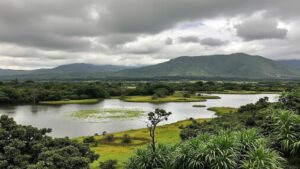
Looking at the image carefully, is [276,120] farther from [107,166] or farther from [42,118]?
[42,118]

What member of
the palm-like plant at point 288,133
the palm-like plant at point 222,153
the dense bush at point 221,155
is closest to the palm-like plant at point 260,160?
the dense bush at point 221,155

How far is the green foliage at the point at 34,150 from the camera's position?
20.4 m

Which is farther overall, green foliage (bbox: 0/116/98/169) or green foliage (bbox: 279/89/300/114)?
green foliage (bbox: 279/89/300/114)

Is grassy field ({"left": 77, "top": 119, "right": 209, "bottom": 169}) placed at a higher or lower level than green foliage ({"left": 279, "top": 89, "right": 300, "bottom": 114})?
lower

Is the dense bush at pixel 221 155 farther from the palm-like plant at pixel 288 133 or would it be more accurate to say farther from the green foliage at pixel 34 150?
the green foliage at pixel 34 150

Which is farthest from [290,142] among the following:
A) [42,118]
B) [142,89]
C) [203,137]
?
[142,89]

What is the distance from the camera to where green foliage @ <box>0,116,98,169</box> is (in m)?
20.4

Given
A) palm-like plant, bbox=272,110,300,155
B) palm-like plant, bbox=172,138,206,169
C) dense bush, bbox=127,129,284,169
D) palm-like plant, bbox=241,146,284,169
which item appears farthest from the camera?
palm-like plant, bbox=272,110,300,155

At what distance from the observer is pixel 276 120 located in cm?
2708

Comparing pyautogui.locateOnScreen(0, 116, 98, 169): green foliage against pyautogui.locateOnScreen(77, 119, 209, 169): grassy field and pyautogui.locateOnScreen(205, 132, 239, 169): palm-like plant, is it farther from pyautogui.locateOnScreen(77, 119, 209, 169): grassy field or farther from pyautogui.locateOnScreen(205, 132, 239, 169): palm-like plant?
pyautogui.locateOnScreen(77, 119, 209, 169): grassy field

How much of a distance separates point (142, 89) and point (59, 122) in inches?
3418

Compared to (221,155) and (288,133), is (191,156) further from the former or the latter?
(288,133)

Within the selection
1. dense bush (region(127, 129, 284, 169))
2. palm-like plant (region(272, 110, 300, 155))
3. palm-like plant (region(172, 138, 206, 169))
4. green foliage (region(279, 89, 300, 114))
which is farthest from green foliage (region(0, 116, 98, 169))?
green foliage (region(279, 89, 300, 114))

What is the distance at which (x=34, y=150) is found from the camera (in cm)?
2220
